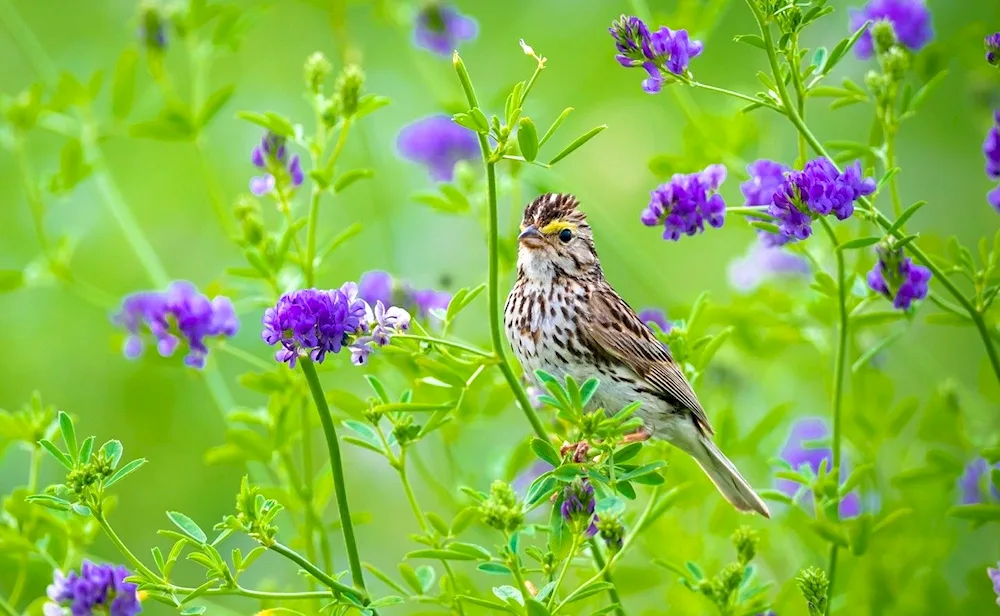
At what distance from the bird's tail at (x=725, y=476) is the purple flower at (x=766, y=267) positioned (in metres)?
1.31

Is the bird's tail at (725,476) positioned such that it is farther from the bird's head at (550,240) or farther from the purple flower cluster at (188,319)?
the purple flower cluster at (188,319)

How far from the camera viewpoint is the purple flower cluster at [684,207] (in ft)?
9.49

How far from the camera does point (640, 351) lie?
3336 mm

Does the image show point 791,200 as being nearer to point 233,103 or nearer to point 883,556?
point 883,556

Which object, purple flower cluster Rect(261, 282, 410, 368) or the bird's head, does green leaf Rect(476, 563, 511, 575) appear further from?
the bird's head

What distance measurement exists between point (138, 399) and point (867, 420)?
12.4 feet

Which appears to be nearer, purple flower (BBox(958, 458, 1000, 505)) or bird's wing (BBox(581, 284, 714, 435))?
bird's wing (BBox(581, 284, 714, 435))

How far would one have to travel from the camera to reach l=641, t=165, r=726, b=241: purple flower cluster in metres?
2.89

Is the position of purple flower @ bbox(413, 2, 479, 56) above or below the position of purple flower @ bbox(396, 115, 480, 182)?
above

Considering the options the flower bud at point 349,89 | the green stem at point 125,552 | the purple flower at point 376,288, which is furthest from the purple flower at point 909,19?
the green stem at point 125,552

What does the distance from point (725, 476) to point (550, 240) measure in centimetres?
81

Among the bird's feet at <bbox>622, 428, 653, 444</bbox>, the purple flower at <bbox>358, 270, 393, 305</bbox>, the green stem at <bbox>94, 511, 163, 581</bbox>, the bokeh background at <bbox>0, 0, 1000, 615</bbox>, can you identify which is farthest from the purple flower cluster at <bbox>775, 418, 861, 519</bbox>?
the green stem at <bbox>94, 511, 163, 581</bbox>

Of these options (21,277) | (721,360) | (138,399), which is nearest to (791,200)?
(721,360)

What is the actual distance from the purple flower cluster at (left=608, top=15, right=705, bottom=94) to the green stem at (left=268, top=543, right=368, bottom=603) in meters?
1.18
